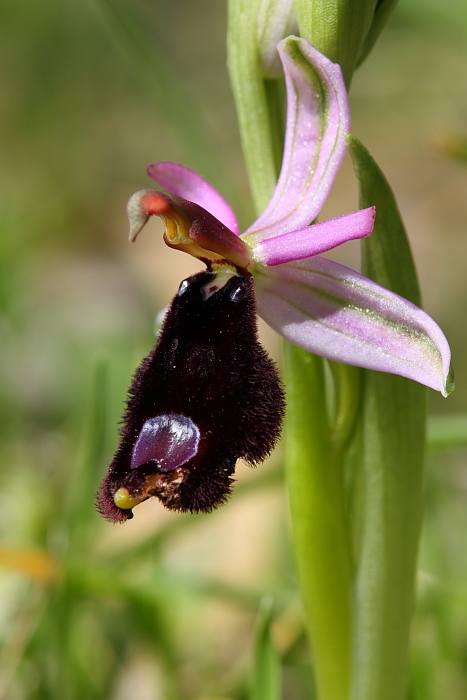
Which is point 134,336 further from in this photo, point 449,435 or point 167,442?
point 167,442

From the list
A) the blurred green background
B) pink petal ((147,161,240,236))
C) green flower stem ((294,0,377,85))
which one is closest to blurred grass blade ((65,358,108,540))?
the blurred green background

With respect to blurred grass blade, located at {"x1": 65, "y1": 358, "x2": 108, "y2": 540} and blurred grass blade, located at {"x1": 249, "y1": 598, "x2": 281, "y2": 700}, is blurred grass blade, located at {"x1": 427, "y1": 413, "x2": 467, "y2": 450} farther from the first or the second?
blurred grass blade, located at {"x1": 65, "y1": 358, "x2": 108, "y2": 540}

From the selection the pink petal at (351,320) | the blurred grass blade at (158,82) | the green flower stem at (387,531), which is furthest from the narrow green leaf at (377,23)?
the blurred grass blade at (158,82)

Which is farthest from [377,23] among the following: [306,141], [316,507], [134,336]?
[134,336]

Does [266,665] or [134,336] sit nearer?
[266,665]

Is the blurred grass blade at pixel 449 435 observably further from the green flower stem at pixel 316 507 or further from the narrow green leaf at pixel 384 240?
the narrow green leaf at pixel 384 240

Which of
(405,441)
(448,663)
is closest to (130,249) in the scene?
(448,663)
